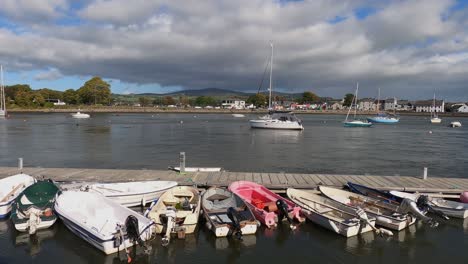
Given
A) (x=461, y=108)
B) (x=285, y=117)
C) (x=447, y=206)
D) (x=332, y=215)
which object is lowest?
(x=332, y=215)

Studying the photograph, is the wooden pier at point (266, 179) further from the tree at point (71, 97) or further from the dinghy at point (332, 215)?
the tree at point (71, 97)

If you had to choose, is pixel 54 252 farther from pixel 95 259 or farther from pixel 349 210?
pixel 349 210

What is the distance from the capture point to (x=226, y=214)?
11.2m

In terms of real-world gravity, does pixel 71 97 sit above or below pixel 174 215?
above

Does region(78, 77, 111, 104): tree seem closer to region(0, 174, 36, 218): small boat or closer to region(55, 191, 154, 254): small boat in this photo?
region(0, 174, 36, 218): small boat

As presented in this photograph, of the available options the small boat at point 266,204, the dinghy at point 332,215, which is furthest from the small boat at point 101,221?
the dinghy at point 332,215

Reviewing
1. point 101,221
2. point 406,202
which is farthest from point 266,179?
point 101,221

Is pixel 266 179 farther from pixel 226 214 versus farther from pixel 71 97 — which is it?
pixel 71 97

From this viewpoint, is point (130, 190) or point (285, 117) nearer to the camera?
point (130, 190)

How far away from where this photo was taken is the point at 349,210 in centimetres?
1117

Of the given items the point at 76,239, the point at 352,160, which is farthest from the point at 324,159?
the point at 76,239

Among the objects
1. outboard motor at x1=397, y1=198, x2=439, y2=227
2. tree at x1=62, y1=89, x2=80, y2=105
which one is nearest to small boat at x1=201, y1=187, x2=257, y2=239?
outboard motor at x1=397, y1=198, x2=439, y2=227

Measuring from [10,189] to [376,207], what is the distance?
1352 cm

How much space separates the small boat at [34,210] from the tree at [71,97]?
168 metres
